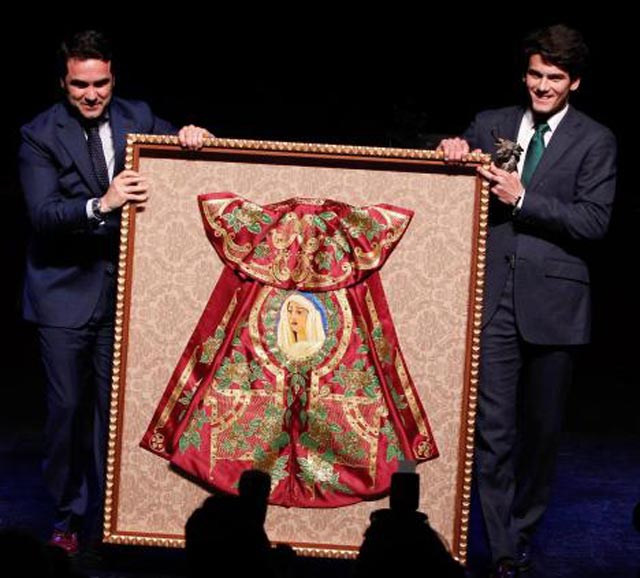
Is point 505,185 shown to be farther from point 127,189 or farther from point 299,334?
point 127,189

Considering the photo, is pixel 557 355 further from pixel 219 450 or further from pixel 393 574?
pixel 393 574

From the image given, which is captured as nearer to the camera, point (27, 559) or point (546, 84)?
point (27, 559)

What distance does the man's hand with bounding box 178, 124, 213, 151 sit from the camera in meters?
3.36

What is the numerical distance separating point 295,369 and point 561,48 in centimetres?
102

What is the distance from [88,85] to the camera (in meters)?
3.61

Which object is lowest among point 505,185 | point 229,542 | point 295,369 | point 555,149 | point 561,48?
point 229,542

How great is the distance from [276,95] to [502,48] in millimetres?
1125

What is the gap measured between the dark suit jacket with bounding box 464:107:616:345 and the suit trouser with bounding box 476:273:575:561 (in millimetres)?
43

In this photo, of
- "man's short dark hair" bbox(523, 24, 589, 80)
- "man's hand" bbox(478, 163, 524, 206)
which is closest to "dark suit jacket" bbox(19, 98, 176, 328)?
"man's hand" bbox(478, 163, 524, 206)

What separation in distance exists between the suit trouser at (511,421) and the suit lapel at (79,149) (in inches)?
41.9

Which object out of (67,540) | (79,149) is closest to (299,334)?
(79,149)

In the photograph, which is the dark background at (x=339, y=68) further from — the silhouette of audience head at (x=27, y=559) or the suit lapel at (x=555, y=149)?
the silhouette of audience head at (x=27, y=559)

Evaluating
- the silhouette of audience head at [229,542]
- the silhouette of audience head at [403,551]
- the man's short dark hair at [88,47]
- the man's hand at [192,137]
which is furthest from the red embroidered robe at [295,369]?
the silhouette of audience head at [403,551]

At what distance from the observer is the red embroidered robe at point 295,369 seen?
342 centimetres
